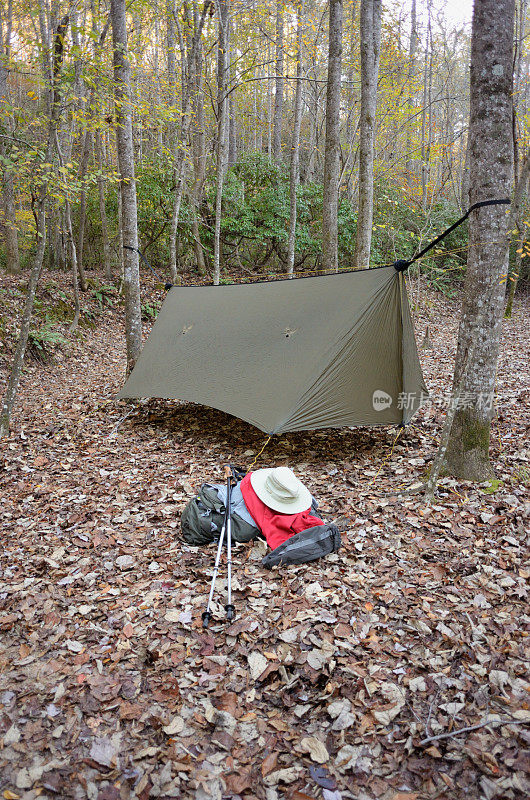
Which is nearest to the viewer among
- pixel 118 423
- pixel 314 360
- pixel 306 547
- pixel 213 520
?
pixel 306 547

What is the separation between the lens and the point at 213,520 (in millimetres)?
3336

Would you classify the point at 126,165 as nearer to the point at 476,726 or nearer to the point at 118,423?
the point at 118,423

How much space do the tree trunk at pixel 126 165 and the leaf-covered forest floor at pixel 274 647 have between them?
9.19 feet

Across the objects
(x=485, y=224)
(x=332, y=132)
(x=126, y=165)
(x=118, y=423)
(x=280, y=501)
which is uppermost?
(x=332, y=132)

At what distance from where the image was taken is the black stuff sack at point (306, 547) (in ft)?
9.95

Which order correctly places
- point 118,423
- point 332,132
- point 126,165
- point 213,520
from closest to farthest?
point 213,520 → point 118,423 → point 126,165 → point 332,132

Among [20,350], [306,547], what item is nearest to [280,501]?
[306,547]

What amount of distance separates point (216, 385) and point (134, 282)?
243cm

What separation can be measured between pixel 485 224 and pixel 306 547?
8.35 feet

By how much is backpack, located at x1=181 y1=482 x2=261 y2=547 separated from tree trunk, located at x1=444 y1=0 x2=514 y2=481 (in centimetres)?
176

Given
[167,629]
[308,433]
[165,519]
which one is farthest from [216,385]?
[167,629]

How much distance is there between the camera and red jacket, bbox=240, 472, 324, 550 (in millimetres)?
3168

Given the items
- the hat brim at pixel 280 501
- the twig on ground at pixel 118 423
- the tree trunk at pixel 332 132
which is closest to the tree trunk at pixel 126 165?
the twig on ground at pixel 118 423

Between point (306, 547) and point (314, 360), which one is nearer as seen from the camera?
point (306, 547)
